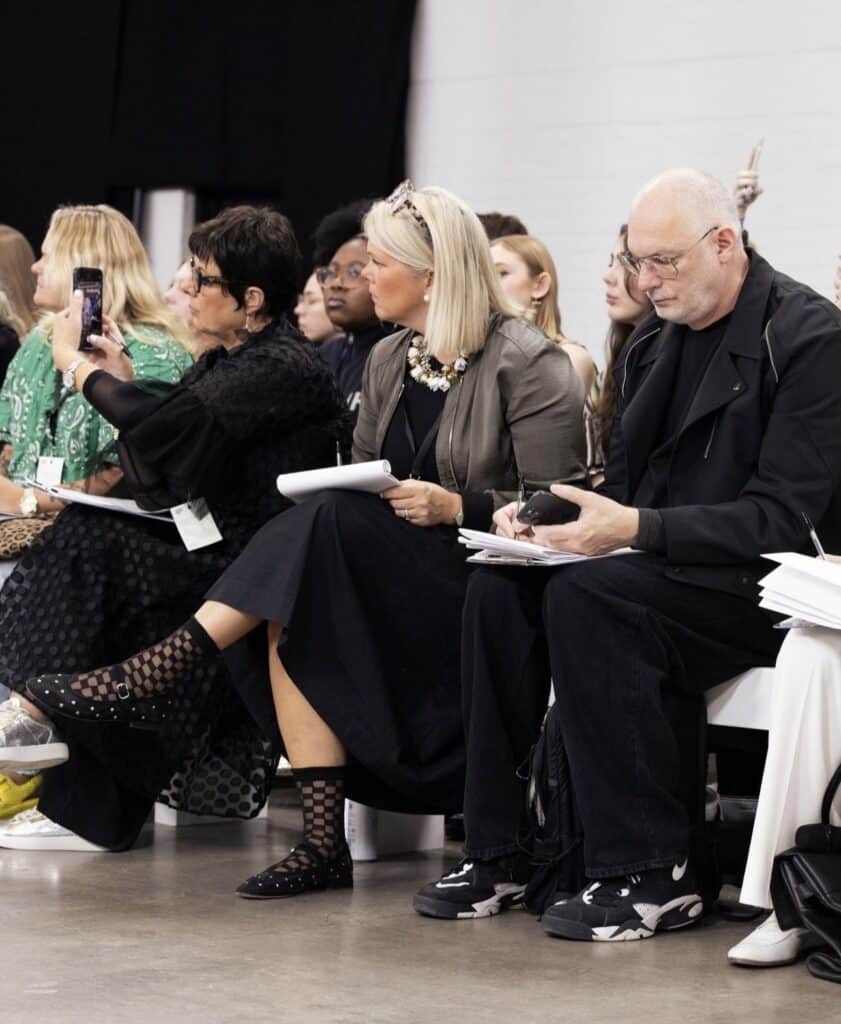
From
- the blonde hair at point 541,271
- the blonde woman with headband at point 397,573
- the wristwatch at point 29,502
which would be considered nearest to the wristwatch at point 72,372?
the wristwatch at point 29,502

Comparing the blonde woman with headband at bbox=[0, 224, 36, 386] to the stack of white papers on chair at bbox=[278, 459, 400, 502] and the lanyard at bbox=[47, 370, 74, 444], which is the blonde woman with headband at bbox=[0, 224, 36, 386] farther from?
the stack of white papers on chair at bbox=[278, 459, 400, 502]

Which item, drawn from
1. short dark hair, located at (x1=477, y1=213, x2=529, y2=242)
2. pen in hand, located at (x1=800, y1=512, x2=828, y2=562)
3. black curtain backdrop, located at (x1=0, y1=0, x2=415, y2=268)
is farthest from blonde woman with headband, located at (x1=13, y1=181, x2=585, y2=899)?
black curtain backdrop, located at (x1=0, y1=0, x2=415, y2=268)

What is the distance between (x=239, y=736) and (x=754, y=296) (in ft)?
5.09

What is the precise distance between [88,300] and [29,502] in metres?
0.55

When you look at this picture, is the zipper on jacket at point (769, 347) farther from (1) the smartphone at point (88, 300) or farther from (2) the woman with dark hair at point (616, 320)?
(1) the smartphone at point (88, 300)

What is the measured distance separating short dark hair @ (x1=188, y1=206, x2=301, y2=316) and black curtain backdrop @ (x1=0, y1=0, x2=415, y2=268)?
3665 mm

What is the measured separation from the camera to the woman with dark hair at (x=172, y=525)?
3.75 metres

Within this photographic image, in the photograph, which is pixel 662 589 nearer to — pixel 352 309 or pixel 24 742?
pixel 24 742

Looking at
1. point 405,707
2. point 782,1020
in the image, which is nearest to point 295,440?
point 405,707

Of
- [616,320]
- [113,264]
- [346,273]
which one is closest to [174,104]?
[346,273]

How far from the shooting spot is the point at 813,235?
19.9 ft

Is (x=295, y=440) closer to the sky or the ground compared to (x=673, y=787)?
closer to the sky

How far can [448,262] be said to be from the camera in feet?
11.8

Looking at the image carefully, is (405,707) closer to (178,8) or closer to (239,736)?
(239,736)
